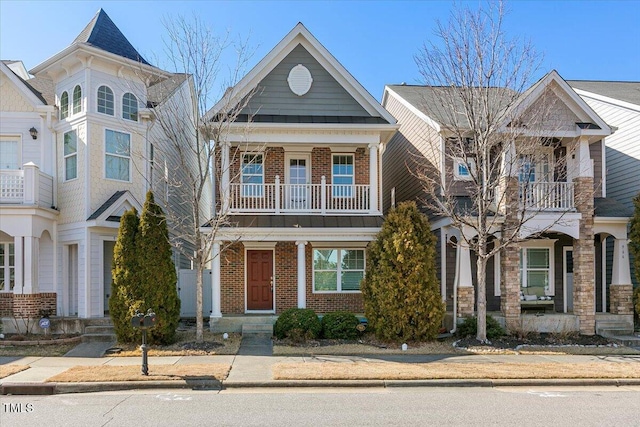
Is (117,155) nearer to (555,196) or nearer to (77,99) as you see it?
(77,99)

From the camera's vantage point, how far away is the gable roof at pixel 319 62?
1574 cm

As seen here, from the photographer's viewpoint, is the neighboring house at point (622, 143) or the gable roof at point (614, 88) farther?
the gable roof at point (614, 88)

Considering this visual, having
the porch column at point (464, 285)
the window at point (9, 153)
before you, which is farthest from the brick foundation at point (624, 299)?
the window at point (9, 153)

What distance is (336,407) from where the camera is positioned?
7742 mm

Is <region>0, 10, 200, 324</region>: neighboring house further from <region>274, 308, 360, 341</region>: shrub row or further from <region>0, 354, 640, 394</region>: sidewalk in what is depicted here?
<region>274, 308, 360, 341</region>: shrub row

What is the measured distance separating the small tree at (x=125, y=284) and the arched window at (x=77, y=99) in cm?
473

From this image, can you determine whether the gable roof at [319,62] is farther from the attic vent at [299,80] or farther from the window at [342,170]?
Answer: the window at [342,170]

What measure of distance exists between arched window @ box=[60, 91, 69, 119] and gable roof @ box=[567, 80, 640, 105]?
65.1 ft

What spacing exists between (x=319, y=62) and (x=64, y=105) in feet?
27.7

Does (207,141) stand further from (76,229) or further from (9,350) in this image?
(9,350)

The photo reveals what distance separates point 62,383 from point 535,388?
8908 millimetres

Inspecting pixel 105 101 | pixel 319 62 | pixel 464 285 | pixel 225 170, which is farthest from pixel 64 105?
pixel 464 285

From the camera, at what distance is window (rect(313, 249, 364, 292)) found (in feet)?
53.0

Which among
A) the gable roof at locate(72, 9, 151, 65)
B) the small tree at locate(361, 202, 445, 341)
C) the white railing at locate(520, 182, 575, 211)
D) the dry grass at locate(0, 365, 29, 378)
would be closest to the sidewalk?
the dry grass at locate(0, 365, 29, 378)
